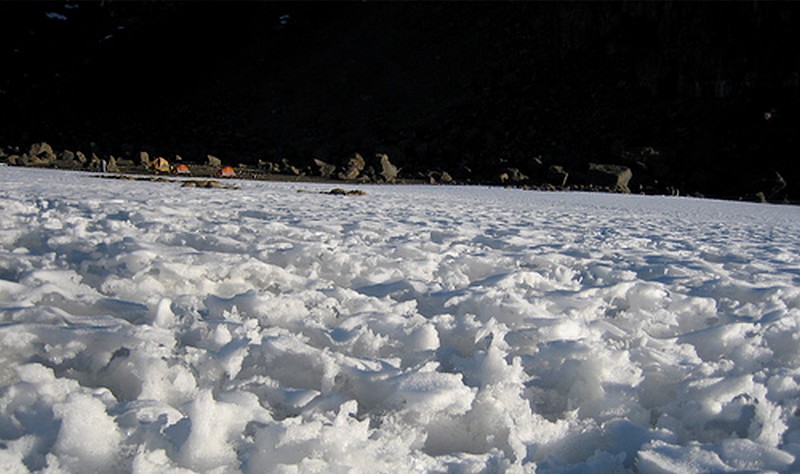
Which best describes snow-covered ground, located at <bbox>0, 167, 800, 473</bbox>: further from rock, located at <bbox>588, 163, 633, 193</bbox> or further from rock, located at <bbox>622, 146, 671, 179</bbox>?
rock, located at <bbox>622, 146, 671, 179</bbox>

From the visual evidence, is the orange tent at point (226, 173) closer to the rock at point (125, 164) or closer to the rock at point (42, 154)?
the rock at point (125, 164)

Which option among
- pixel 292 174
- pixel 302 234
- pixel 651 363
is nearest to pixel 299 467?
pixel 651 363

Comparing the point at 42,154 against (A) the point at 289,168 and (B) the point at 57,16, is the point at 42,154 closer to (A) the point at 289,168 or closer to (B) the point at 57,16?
(A) the point at 289,168

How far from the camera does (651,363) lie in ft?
8.96

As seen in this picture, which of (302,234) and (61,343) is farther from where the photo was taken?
(302,234)

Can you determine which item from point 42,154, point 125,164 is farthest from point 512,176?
point 42,154

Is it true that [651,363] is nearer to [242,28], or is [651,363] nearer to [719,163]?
[719,163]

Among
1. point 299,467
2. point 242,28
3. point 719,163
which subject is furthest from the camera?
point 242,28

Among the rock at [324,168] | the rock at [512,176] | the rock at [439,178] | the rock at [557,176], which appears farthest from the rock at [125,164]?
the rock at [557,176]

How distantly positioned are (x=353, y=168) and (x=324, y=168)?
1.79 m

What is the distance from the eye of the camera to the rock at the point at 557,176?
1057 inches

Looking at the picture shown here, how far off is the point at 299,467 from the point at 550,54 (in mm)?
40360

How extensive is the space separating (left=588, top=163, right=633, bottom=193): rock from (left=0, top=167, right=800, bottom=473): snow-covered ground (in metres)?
22.3

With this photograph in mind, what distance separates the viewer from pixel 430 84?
39719 mm
